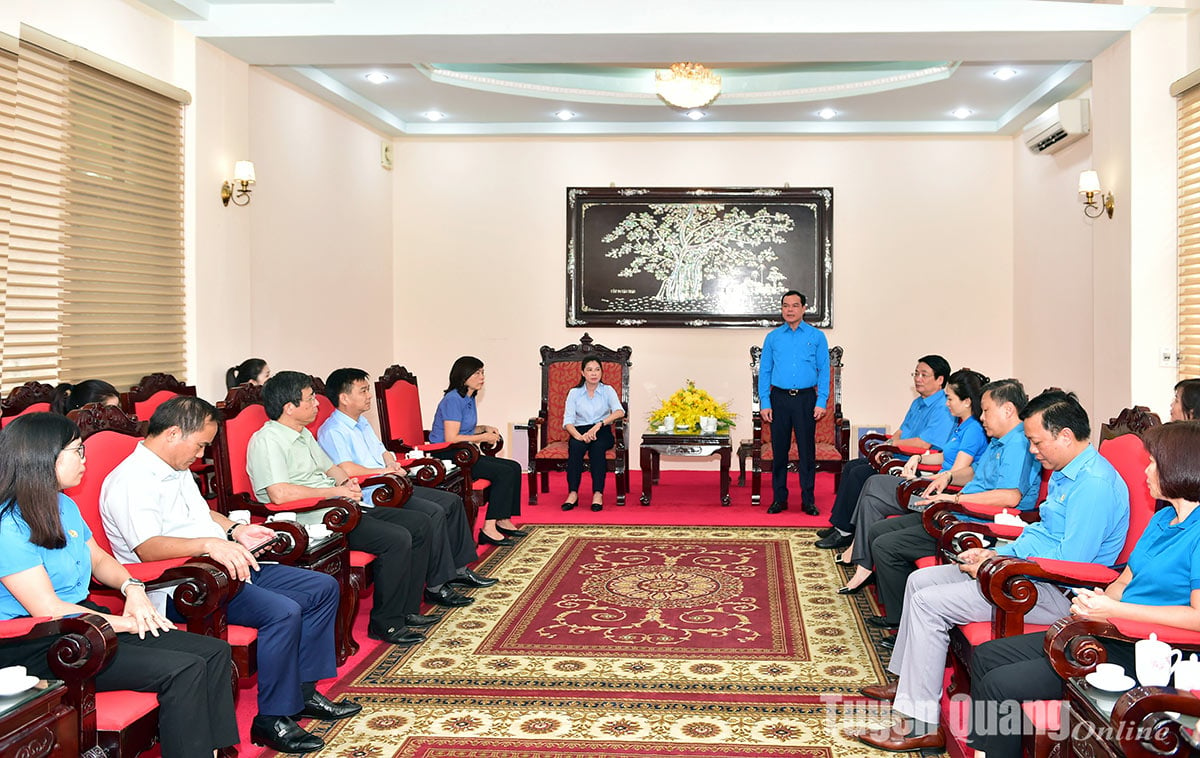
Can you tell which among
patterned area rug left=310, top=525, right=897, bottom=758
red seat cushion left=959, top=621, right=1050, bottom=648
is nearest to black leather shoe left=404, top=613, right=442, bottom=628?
patterned area rug left=310, top=525, right=897, bottom=758

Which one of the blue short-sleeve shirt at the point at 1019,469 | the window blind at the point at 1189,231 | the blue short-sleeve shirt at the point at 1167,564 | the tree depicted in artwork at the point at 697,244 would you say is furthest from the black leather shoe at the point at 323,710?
the tree depicted in artwork at the point at 697,244

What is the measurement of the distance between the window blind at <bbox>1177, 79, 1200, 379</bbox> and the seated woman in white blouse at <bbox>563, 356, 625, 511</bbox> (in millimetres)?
4118

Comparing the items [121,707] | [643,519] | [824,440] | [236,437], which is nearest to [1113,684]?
[121,707]

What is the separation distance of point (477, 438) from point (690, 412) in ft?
8.01

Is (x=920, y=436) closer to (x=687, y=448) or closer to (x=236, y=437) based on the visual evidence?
(x=687, y=448)

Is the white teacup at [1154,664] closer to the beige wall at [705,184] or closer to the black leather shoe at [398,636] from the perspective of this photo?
the black leather shoe at [398,636]

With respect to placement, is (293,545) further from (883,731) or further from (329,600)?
(883,731)

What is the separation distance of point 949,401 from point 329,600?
3.42m

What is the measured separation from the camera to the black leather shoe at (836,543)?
265 inches

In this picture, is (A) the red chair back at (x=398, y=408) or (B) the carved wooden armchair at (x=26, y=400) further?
(A) the red chair back at (x=398, y=408)

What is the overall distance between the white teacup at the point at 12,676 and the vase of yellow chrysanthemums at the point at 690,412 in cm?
659

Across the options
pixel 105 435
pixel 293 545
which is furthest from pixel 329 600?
pixel 105 435

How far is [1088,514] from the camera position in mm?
3363

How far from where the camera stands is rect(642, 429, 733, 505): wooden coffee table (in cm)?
837
